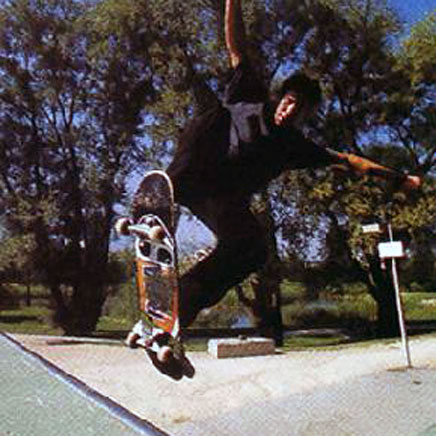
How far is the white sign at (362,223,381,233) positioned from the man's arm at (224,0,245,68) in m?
0.69

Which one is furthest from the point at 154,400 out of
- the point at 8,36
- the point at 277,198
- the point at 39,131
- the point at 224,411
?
the point at 8,36

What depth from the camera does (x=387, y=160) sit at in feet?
6.58

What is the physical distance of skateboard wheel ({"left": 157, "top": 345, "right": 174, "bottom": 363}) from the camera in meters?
1.54

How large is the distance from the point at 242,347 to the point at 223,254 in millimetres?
891

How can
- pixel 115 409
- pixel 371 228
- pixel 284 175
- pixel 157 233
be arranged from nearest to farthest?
Result: pixel 115 409
pixel 157 233
pixel 371 228
pixel 284 175

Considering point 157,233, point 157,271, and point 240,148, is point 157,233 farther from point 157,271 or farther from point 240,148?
point 240,148

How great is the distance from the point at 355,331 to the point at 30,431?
5.86 ft

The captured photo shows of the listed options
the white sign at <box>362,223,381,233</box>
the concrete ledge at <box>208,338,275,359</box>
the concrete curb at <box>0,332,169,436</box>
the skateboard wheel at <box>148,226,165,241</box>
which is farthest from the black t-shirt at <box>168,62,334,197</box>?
the concrete ledge at <box>208,338,275,359</box>

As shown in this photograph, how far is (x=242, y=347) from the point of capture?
2277 mm

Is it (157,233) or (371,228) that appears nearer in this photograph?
(157,233)

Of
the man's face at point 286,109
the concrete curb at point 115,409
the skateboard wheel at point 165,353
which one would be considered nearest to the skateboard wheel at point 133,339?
the skateboard wheel at point 165,353

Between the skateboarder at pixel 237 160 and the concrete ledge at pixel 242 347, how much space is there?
644 mm

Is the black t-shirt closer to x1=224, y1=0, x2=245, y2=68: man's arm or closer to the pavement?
x1=224, y1=0, x2=245, y2=68: man's arm

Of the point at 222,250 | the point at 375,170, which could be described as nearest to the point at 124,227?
the point at 222,250
